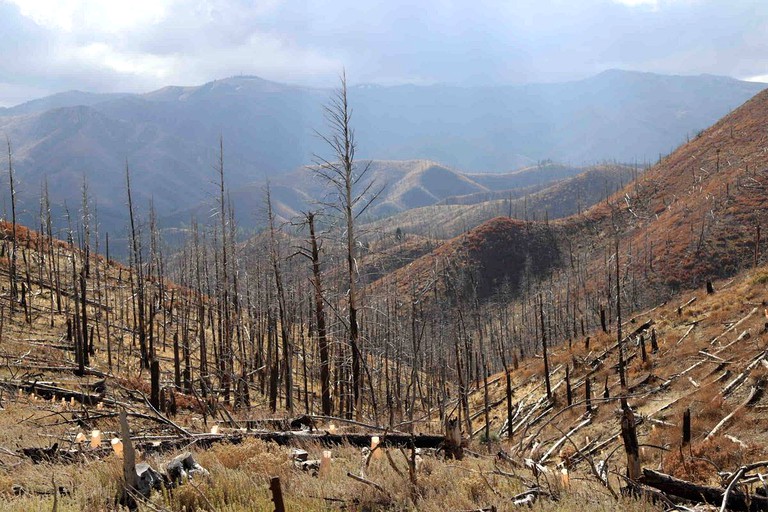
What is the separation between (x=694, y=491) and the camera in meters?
4.93

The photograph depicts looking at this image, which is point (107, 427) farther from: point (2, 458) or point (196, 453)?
Result: point (196, 453)

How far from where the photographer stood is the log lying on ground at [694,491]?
4715mm

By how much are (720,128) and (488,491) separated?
117918 millimetres

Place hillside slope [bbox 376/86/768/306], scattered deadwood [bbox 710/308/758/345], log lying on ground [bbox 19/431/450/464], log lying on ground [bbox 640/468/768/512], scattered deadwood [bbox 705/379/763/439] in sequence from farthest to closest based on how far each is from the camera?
hillside slope [bbox 376/86/768/306] → scattered deadwood [bbox 710/308/758/345] → scattered deadwood [bbox 705/379/763/439] → log lying on ground [bbox 19/431/450/464] → log lying on ground [bbox 640/468/768/512]

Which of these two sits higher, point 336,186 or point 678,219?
point 336,186

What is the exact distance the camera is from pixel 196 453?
24.0 feet

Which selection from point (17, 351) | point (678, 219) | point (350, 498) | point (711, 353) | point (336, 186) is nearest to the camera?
point (350, 498)

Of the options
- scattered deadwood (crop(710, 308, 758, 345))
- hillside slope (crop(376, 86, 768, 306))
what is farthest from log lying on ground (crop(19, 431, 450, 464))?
hillside slope (crop(376, 86, 768, 306))

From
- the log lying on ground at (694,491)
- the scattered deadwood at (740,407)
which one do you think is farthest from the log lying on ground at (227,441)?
the scattered deadwood at (740,407)

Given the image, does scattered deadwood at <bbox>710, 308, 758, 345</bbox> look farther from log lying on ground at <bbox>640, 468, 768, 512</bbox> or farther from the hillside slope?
log lying on ground at <bbox>640, 468, 768, 512</bbox>

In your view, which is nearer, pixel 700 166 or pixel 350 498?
pixel 350 498

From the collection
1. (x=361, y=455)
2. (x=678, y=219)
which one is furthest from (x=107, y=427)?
(x=678, y=219)

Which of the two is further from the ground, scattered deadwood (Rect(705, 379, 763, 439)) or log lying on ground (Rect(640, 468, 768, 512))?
log lying on ground (Rect(640, 468, 768, 512))

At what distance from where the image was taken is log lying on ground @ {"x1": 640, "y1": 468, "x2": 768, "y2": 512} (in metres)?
4.72
